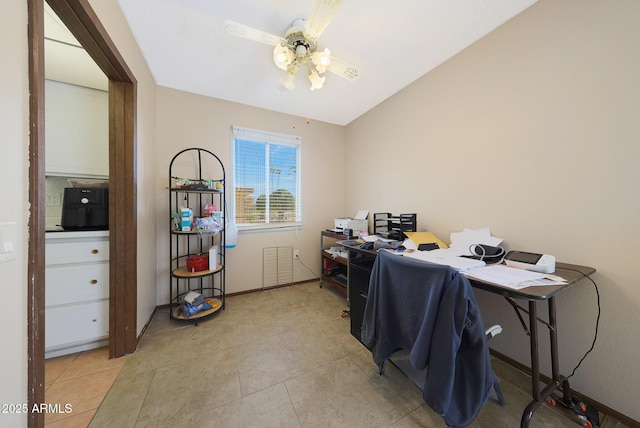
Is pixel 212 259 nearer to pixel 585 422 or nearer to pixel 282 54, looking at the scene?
pixel 282 54

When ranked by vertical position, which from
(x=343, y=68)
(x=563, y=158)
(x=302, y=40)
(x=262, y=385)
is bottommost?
(x=262, y=385)

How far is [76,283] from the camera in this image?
1.52 meters

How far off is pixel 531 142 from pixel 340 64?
1.42 metres

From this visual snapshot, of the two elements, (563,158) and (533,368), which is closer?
(533,368)

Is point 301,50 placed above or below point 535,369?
above

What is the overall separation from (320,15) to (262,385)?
230 cm

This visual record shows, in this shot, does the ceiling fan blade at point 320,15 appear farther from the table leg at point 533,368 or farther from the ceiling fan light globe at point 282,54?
the table leg at point 533,368

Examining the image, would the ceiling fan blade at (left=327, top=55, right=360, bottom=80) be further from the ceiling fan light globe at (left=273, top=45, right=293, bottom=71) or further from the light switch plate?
the light switch plate

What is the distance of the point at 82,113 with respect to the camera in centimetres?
181

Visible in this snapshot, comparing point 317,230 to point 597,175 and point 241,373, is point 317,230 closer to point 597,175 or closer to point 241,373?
point 241,373

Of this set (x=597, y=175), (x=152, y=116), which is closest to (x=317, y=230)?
(x=152, y=116)

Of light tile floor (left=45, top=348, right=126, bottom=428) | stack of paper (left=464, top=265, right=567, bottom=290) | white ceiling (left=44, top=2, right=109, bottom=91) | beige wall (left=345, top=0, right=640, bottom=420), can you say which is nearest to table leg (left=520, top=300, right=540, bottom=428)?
stack of paper (left=464, top=265, right=567, bottom=290)

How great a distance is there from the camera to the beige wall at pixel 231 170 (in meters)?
2.24

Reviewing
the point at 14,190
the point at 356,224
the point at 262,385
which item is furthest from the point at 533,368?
the point at 14,190
